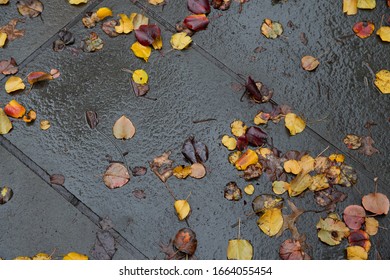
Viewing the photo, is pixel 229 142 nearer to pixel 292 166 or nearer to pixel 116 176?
pixel 292 166

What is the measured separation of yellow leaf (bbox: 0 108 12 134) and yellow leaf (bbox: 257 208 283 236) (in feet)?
4.52

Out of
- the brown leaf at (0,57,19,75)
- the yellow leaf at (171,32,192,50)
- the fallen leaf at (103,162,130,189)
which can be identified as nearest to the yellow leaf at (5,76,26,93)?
the brown leaf at (0,57,19,75)

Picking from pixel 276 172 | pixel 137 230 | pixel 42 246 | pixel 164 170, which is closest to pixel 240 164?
pixel 276 172

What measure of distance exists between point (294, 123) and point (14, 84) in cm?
151

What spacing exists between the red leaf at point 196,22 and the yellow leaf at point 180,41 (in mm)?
62

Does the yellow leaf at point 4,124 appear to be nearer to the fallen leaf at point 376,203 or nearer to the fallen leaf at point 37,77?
the fallen leaf at point 37,77

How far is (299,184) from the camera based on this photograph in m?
2.43

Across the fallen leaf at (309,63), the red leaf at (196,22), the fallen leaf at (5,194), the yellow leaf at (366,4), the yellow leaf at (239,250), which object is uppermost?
the yellow leaf at (366,4)

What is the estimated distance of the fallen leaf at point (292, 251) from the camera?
2.34 meters

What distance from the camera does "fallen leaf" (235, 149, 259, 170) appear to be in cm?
246

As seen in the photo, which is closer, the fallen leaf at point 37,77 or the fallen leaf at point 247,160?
the fallen leaf at point 247,160

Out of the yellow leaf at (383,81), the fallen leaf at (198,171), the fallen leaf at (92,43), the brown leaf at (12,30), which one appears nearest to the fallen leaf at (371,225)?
the yellow leaf at (383,81)

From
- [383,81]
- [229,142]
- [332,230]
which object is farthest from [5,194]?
[383,81]

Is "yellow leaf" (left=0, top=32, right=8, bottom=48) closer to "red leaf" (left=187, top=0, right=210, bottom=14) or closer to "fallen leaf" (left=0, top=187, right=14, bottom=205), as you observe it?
"fallen leaf" (left=0, top=187, right=14, bottom=205)
